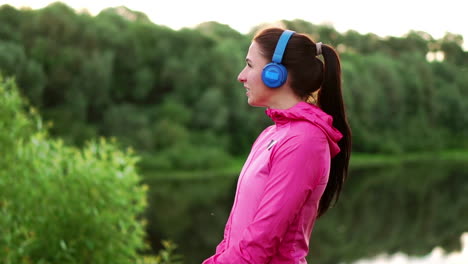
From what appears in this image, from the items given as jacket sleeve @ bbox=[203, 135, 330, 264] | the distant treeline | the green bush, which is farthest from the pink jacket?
the distant treeline

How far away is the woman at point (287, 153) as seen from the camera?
1695 mm

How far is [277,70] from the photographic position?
6.04ft

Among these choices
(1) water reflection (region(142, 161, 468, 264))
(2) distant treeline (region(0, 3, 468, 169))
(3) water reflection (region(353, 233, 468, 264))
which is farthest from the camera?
(2) distant treeline (region(0, 3, 468, 169))

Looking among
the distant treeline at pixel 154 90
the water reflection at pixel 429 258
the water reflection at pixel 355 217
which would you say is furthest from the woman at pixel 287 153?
the distant treeline at pixel 154 90

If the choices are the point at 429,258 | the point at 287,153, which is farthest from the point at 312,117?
the point at 429,258

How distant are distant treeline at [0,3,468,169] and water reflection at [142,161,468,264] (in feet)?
13.3

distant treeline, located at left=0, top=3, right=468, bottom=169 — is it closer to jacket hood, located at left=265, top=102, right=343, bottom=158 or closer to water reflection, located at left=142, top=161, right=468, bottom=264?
water reflection, located at left=142, top=161, right=468, bottom=264

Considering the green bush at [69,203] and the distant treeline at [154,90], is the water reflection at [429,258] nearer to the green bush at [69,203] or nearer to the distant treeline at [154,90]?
the green bush at [69,203]

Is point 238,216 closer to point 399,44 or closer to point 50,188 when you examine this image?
point 50,188

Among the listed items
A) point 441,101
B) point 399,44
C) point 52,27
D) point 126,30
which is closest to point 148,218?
point 52,27

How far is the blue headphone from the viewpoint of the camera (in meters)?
1.84

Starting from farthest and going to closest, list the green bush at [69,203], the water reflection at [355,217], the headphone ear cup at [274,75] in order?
the water reflection at [355,217], the green bush at [69,203], the headphone ear cup at [274,75]

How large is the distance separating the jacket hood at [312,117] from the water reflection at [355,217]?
36.0ft

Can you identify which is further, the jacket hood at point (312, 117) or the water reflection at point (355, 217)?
the water reflection at point (355, 217)
